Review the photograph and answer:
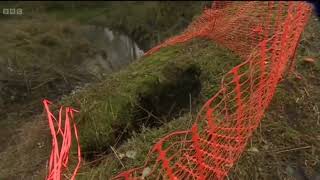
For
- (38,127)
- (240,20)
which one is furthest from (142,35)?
(38,127)

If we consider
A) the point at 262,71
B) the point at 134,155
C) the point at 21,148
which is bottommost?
the point at 21,148

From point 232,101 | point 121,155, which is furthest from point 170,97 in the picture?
point 121,155

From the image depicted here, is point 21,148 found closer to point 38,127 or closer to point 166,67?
point 38,127

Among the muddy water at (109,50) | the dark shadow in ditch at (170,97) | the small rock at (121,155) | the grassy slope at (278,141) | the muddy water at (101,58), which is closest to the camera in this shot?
the grassy slope at (278,141)

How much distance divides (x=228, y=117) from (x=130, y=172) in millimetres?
882

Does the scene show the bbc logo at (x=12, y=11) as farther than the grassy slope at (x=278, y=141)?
Yes

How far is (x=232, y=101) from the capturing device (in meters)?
4.18

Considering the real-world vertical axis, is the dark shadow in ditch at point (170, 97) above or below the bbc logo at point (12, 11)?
below

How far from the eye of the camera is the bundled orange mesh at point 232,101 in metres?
3.38

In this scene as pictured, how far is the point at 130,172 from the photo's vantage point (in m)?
3.45

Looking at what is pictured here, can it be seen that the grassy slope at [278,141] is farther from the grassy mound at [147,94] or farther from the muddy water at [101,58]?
the muddy water at [101,58]

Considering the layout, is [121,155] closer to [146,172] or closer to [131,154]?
[131,154]

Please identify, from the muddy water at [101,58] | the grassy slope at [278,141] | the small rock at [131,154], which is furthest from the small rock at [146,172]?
the muddy water at [101,58]

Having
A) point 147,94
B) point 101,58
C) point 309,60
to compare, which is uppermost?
point 309,60
